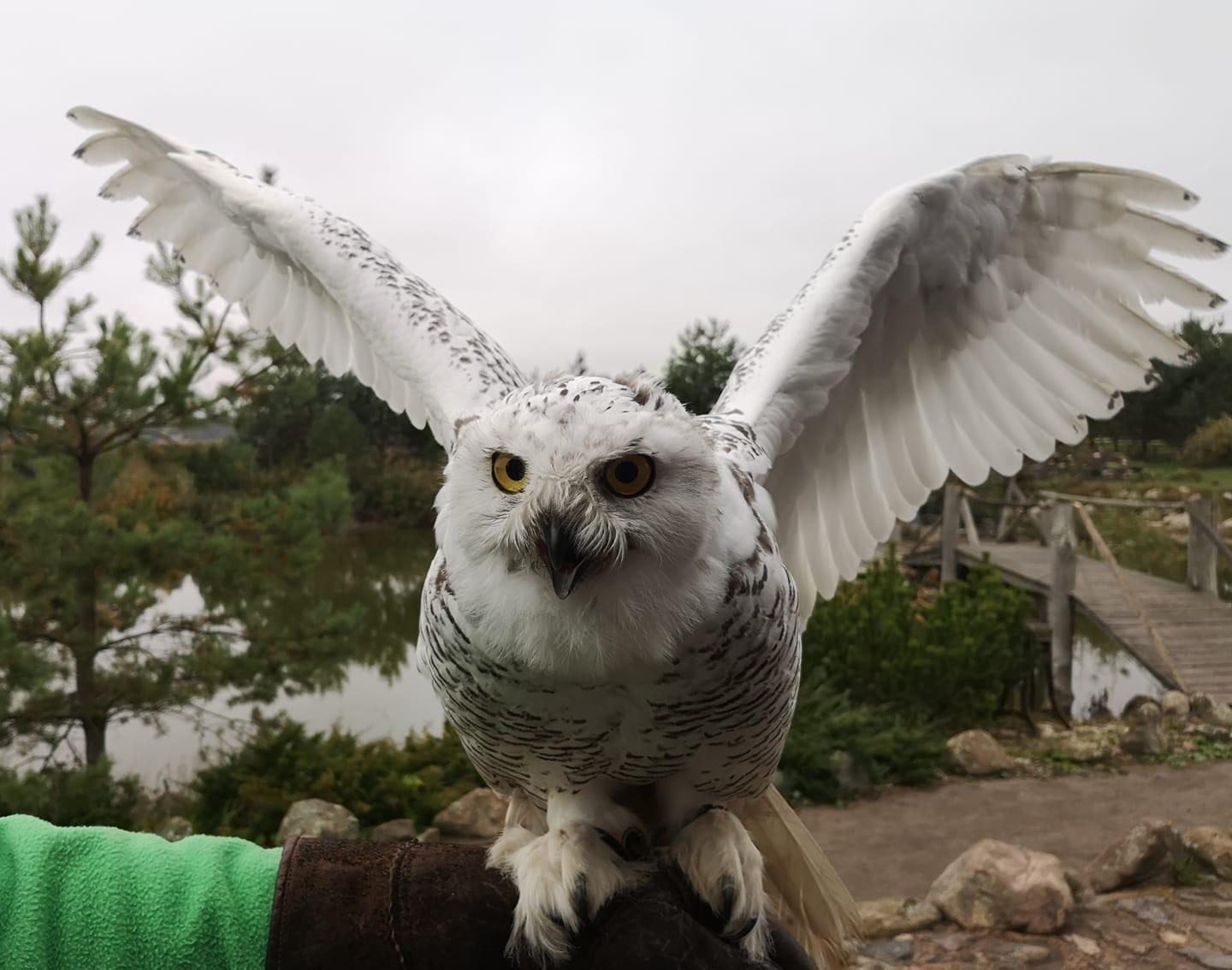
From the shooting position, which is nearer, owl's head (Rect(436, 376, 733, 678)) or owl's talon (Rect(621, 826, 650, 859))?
owl's head (Rect(436, 376, 733, 678))

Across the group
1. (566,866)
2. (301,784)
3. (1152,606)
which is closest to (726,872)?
(566,866)

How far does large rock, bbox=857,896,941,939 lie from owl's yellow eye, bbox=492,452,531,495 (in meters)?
3.59

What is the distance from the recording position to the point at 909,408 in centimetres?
246

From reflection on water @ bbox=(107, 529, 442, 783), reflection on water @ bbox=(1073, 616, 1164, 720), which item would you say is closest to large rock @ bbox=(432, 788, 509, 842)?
reflection on water @ bbox=(107, 529, 442, 783)

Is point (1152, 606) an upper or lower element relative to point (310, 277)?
lower

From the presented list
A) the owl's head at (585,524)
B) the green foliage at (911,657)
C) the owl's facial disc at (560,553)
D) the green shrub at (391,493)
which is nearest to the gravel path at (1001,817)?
the green foliage at (911,657)

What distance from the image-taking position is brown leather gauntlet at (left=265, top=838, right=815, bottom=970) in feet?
4.50

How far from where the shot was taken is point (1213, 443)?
9797mm

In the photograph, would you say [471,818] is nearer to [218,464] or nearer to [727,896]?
[218,464]

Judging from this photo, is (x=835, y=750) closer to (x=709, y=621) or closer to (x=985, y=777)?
(x=985, y=777)

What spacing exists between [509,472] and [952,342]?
1.66m

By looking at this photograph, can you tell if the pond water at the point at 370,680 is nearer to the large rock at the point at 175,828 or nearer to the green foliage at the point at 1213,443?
the large rock at the point at 175,828

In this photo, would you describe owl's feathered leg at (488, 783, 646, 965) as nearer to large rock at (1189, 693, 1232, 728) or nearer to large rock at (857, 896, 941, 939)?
large rock at (857, 896, 941, 939)

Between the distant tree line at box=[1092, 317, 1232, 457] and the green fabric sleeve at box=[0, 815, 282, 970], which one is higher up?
the distant tree line at box=[1092, 317, 1232, 457]
